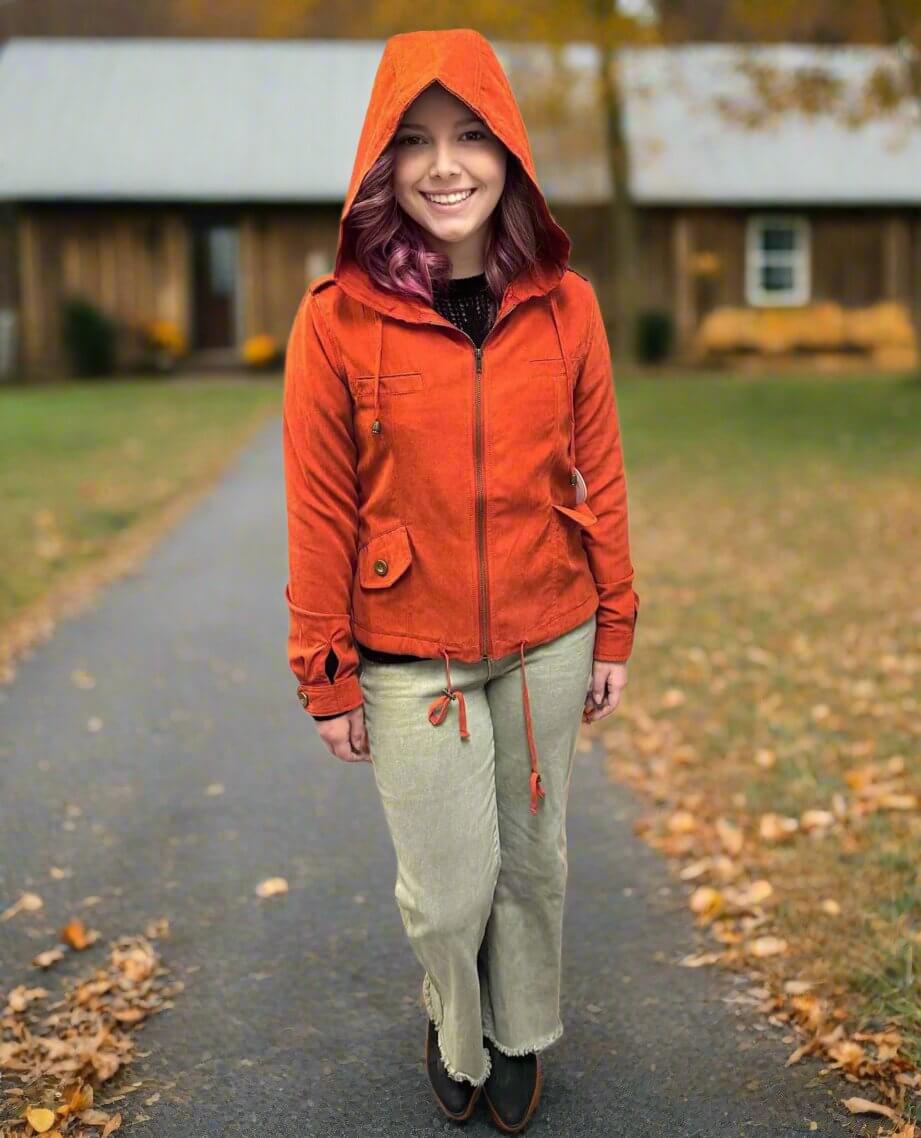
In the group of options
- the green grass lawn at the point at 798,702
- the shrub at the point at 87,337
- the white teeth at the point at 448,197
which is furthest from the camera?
the shrub at the point at 87,337

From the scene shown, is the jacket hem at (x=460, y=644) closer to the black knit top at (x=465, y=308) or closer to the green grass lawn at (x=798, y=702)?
the black knit top at (x=465, y=308)

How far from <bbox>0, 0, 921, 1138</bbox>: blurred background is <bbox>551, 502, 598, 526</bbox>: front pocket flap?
1380mm

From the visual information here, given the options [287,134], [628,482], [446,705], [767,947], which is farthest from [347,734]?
[287,134]

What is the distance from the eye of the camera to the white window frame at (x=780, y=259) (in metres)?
27.9

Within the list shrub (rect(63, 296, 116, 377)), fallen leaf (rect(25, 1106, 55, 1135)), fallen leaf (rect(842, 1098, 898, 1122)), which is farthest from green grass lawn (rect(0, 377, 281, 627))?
fallen leaf (rect(842, 1098, 898, 1122))

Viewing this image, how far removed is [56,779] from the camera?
553cm

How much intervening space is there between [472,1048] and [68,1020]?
121 centimetres

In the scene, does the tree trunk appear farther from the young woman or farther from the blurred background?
the young woman

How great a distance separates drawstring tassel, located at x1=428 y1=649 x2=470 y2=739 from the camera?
2793 mm

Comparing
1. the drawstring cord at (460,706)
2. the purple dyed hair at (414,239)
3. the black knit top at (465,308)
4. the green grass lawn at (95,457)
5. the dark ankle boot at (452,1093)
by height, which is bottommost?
the green grass lawn at (95,457)

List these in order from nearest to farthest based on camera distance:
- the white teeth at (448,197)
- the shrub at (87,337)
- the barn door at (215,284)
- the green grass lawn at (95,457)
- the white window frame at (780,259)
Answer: the white teeth at (448,197)
the green grass lawn at (95,457)
the shrub at (87,337)
the barn door at (215,284)
the white window frame at (780,259)

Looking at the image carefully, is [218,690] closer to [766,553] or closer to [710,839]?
[710,839]

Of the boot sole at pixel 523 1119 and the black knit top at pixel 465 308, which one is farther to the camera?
the boot sole at pixel 523 1119

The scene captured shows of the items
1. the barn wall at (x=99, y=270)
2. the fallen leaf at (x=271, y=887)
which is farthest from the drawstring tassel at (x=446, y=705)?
the barn wall at (x=99, y=270)
